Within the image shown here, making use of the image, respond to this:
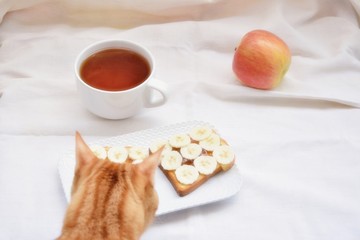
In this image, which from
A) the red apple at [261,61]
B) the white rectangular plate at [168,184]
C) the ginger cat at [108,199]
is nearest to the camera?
the ginger cat at [108,199]

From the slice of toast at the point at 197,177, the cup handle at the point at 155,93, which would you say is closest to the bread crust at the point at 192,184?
the slice of toast at the point at 197,177

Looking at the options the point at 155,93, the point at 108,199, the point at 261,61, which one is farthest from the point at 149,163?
the point at 261,61

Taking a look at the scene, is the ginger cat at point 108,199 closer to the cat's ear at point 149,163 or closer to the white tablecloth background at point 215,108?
the cat's ear at point 149,163

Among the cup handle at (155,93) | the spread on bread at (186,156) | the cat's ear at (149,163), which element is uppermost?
the cat's ear at (149,163)

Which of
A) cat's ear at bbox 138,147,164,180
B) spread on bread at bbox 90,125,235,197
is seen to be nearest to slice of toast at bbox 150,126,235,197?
spread on bread at bbox 90,125,235,197

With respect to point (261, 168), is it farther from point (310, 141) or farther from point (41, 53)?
point (41, 53)

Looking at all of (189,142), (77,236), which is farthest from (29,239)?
(189,142)
